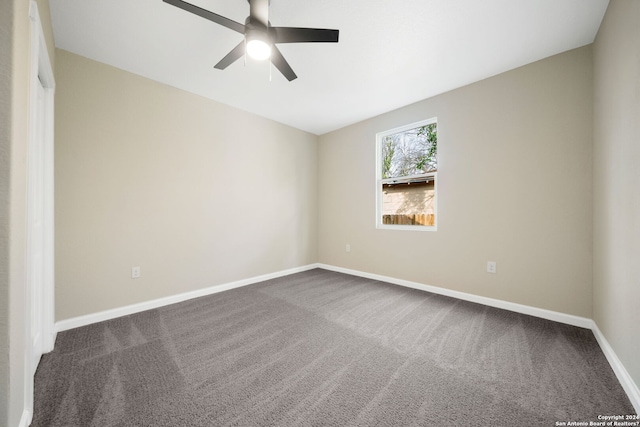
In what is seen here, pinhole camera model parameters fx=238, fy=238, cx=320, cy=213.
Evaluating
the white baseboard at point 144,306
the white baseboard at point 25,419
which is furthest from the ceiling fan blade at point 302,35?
the white baseboard at point 144,306

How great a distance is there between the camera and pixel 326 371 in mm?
1590

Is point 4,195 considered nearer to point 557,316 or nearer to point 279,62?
point 279,62

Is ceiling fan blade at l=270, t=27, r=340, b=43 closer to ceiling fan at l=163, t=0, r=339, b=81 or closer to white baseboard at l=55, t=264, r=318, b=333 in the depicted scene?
ceiling fan at l=163, t=0, r=339, b=81

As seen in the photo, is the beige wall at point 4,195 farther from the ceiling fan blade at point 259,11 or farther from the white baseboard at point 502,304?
the white baseboard at point 502,304

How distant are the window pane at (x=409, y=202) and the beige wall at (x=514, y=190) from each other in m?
0.18

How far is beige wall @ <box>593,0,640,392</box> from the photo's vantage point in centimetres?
138

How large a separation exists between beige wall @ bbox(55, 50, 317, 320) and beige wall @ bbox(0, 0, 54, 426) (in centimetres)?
145

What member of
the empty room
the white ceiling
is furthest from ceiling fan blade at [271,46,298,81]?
the white ceiling

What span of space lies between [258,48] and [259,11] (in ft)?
0.68

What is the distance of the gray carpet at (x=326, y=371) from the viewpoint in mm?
1242

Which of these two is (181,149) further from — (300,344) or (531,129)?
(531,129)

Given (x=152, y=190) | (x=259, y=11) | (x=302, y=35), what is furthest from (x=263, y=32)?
(x=152, y=190)

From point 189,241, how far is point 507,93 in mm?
4004

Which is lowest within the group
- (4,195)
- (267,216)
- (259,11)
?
(267,216)
